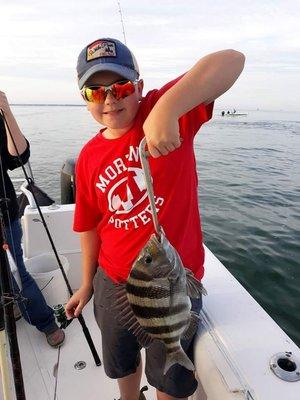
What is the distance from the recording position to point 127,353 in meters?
2.26

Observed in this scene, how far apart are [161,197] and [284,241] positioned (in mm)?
6712

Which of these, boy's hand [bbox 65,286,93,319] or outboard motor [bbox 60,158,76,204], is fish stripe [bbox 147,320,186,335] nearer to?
boy's hand [bbox 65,286,93,319]

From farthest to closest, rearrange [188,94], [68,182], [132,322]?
[68,182]
[132,322]
[188,94]

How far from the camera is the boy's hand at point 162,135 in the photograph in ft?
4.28

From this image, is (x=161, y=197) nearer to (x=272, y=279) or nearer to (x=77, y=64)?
(x=77, y=64)

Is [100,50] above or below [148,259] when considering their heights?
above

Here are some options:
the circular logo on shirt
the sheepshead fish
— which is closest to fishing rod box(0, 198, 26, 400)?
the circular logo on shirt

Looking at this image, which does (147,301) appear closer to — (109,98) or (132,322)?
(132,322)

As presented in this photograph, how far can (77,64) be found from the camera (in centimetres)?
185

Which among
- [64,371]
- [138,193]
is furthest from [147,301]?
[64,371]

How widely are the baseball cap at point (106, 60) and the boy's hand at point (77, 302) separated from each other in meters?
1.44

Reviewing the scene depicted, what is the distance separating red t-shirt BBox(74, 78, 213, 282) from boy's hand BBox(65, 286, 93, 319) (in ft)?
1.35

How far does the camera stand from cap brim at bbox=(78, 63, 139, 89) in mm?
1711

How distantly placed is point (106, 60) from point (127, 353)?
1.82 metres
